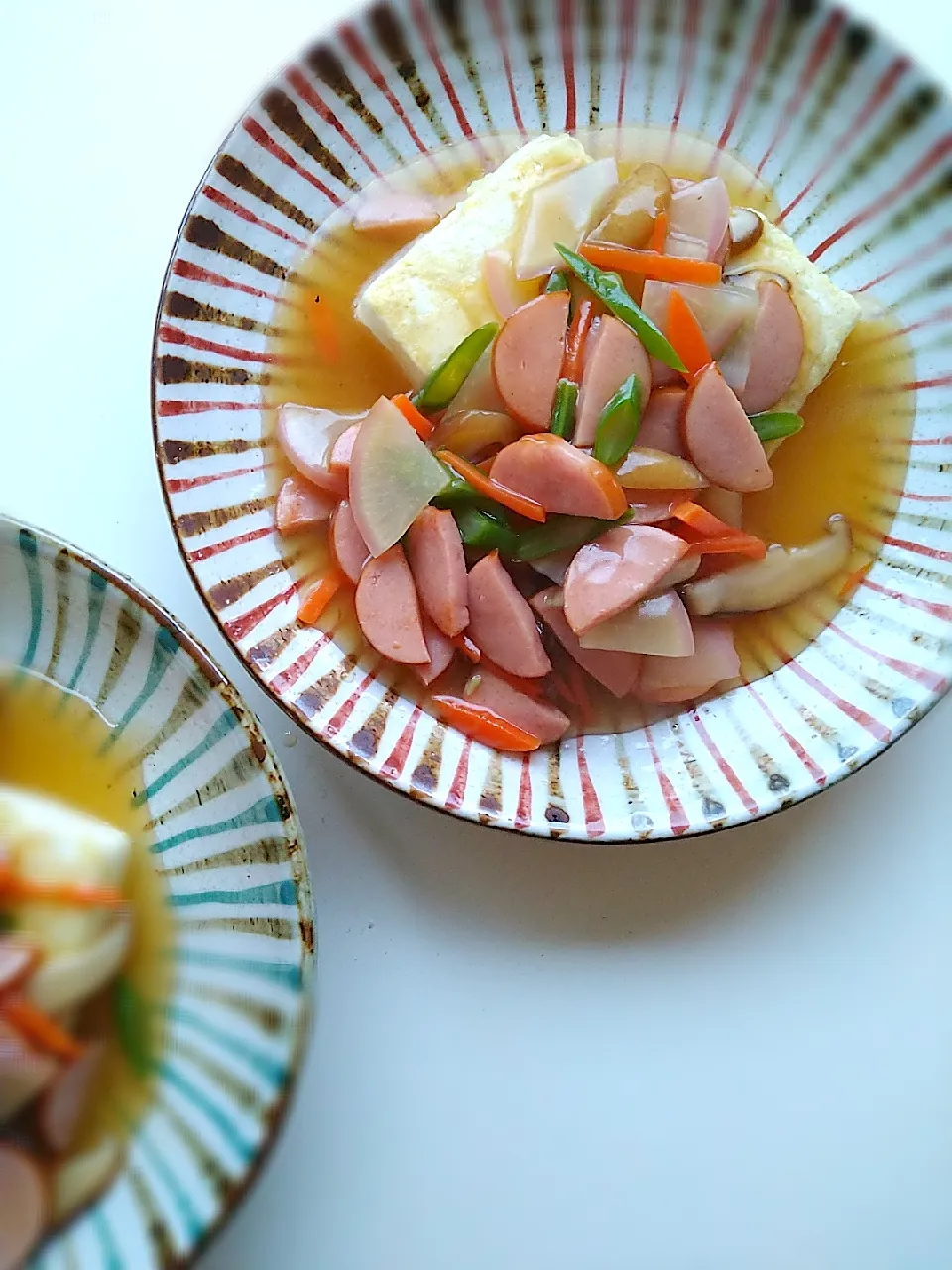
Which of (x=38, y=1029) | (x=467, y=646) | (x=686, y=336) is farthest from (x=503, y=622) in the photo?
(x=38, y=1029)

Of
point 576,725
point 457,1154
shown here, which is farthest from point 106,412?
point 457,1154

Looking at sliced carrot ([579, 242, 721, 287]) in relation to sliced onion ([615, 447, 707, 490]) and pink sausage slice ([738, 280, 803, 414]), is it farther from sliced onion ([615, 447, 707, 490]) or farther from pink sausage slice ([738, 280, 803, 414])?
sliced onion ([615, 447, 707, 490])

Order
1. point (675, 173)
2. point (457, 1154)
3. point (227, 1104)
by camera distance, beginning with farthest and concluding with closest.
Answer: point (675, 173) < point (457, 1154) < point (227, 1104)

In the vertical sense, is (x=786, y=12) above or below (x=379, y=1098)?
above

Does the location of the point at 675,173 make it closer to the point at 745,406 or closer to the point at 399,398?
the point at 745,406

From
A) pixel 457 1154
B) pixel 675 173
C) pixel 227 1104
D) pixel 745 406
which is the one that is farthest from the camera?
pixel 675 173

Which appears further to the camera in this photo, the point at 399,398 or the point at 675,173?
the point at 675,173

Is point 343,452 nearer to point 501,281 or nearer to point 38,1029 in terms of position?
point 501,281

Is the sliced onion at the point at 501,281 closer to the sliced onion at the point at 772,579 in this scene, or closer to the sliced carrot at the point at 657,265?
the sliced carrot at the point at 657,265
